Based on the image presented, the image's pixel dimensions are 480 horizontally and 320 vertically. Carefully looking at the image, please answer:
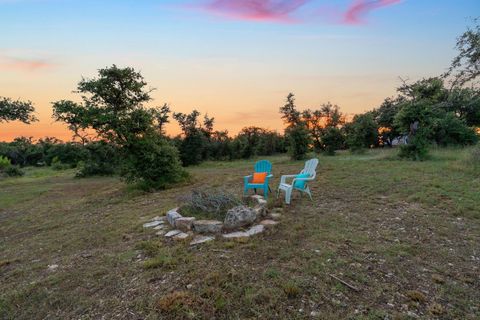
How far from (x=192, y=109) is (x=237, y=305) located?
18.4 meters

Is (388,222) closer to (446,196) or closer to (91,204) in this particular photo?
(446,196)

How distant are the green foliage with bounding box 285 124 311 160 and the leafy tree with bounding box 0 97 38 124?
12.3 meters

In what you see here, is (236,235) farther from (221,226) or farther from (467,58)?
(467,58)

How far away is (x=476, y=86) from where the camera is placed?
20.5ft

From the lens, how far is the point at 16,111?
11.6 m

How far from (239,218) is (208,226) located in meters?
0.43

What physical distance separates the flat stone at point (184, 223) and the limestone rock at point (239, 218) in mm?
509

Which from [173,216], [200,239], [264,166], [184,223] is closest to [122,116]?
[264,166]

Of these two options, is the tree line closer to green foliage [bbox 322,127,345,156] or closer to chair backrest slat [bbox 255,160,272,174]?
green foliage [bbox 322,127,345,156]

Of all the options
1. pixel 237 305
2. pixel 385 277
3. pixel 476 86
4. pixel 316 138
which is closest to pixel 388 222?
pixel 385 277

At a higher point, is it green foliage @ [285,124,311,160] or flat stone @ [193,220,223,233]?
green foliage @ [285,124,311,160]

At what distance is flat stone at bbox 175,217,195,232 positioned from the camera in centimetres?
356

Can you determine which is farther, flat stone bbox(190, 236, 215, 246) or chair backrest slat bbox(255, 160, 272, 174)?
chair backrest slat bbox(255, 160, 272, 174)

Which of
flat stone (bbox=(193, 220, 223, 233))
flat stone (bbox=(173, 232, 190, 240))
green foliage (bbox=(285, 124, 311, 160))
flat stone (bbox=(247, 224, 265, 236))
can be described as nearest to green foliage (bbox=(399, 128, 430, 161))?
green foliage (bbox=(285, 124, 311, 160))
